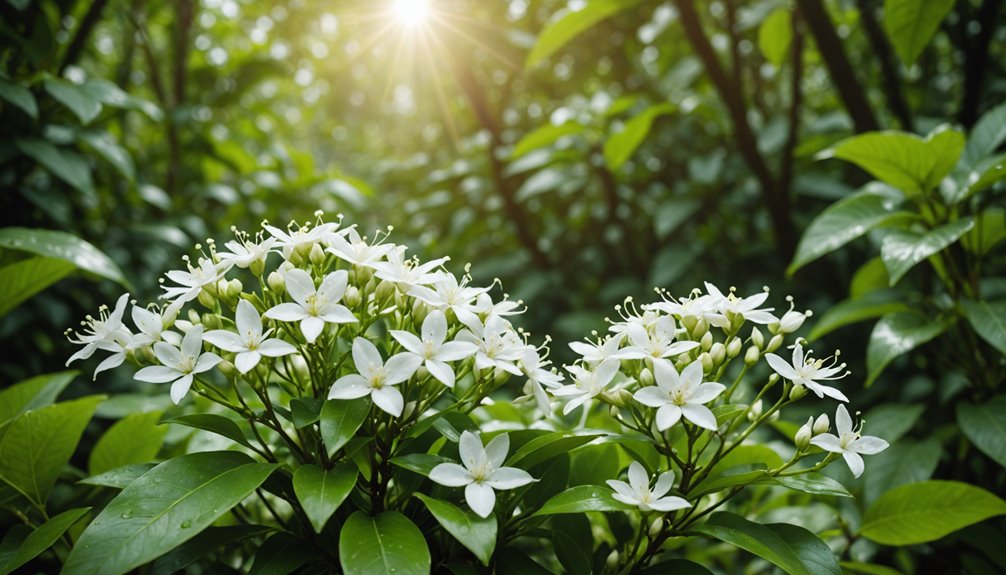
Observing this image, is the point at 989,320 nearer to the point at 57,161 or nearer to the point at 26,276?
the point at 26,276

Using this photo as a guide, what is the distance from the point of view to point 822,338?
2.40 m

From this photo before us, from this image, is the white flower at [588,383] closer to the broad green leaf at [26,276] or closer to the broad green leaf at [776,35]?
the broad green leaf at [26,276]

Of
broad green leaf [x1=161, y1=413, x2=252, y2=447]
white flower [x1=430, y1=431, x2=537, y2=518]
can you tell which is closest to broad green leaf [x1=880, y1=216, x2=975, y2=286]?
white flower [x1=430, y1=431, x2=537, y2=518]

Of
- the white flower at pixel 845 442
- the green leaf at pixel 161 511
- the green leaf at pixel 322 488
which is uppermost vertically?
the green leaf at pixel 161 511

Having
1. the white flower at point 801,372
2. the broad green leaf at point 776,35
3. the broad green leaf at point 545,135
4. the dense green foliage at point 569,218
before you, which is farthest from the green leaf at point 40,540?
the broad green leaf at point 776,35

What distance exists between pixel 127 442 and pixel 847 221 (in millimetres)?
1605

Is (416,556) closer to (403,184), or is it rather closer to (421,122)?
(403,184)

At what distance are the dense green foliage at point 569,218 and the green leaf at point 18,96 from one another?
0.04ft

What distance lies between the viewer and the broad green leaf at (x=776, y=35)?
92.1 inches

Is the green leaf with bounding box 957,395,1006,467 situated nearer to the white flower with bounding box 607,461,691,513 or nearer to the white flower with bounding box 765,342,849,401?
the white flower with bounding box 765,342,849,401

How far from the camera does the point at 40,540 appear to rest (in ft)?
3.06

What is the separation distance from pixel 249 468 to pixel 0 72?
1.44 meters

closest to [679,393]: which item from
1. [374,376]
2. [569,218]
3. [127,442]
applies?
[374,376]

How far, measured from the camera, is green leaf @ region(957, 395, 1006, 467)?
4.46 ft
